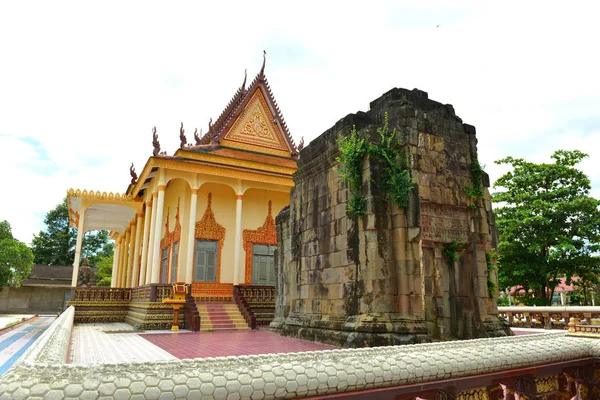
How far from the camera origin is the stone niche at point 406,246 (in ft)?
22.2

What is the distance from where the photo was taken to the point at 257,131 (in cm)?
1975

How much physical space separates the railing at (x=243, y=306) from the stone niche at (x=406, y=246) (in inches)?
193

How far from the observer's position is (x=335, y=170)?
327 inches

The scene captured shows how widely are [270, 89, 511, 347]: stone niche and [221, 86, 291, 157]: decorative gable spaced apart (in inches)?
421

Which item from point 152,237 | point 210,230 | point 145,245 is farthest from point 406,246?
point 145,245

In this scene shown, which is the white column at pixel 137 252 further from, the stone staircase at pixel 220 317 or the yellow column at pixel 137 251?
the stone staircase at pixel 220 317

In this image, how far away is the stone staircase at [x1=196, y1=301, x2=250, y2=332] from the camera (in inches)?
518

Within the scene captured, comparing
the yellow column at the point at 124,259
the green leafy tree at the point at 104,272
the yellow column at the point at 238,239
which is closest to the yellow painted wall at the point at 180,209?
the yellow column at the point at 238,239

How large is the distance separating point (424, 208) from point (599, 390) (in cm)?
464

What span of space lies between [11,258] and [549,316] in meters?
31.3

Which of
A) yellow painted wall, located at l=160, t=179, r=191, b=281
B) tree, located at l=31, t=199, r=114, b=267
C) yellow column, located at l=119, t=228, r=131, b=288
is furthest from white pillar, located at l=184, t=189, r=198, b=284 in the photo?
tree, located at l=31, t=199, r=114, b=267

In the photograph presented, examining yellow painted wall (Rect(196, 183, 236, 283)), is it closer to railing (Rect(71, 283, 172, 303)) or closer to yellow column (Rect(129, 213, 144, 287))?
railing (Rect(71, 283, 172, 303))

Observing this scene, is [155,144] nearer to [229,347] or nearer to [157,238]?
[157,238]

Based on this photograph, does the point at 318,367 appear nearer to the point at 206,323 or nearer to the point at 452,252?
the point at 452,252
